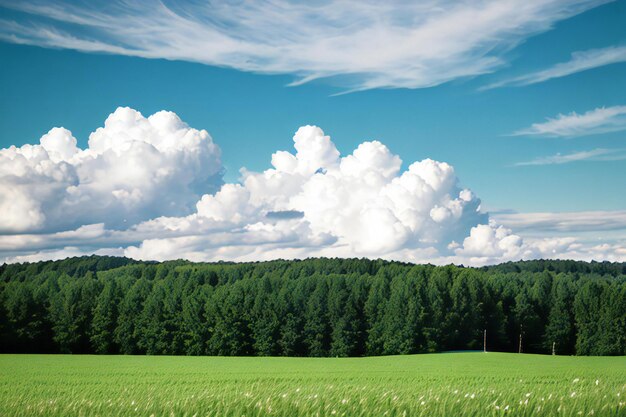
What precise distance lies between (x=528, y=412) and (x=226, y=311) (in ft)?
263

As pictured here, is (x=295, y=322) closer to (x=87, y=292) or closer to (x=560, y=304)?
(x=87, y=292)

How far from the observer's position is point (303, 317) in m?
89.1

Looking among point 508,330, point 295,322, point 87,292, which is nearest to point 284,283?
point 295,322

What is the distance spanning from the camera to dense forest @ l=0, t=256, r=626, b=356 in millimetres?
85312

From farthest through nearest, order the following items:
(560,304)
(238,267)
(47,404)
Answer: (238,267) < (560,304) < (47,404)

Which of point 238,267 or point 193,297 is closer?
point 193,297

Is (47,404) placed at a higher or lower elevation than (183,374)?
higher

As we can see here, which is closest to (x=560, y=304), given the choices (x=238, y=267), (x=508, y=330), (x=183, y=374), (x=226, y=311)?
(x=508, y=330)

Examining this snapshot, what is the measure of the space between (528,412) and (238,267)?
115576 millimetres

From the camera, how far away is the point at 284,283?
303 feet

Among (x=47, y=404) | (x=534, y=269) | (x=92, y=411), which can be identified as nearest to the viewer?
(x=92, y=411)

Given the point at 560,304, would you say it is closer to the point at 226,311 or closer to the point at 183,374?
the point at 226,311

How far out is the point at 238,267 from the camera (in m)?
123

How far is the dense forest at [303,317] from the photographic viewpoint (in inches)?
3359
